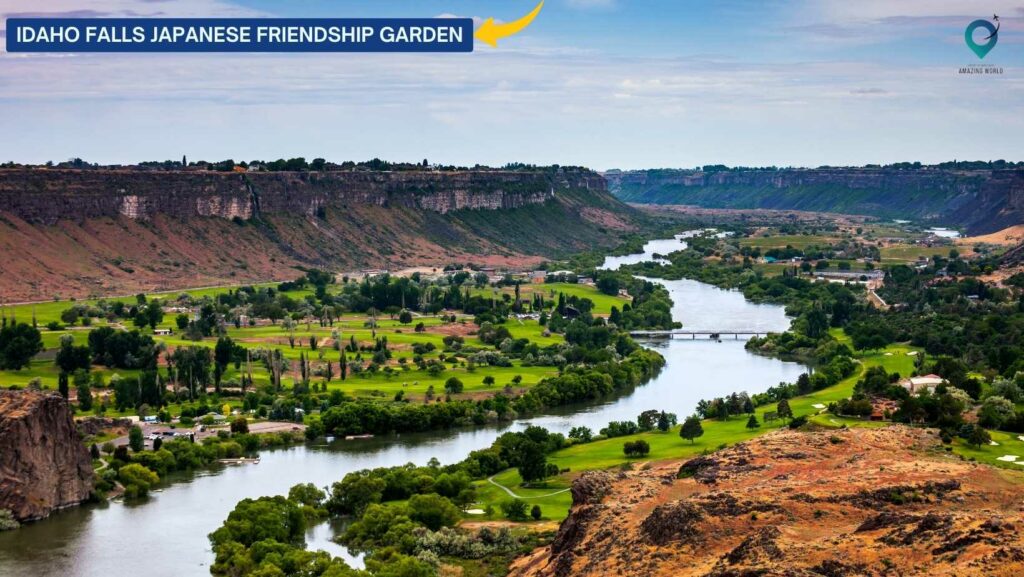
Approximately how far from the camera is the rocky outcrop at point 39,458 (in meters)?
64.4

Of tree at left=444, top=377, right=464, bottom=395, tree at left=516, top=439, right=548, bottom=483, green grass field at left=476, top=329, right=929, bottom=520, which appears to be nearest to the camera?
green grass field at left=476, top=329, right=929, bottom=520

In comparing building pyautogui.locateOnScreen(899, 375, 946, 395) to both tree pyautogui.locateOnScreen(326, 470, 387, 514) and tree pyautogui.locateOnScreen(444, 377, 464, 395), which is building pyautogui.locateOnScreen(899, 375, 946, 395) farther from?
tree pyautogui.locateOnScreen(326, 470, 387, 514)

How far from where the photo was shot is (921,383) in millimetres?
84375

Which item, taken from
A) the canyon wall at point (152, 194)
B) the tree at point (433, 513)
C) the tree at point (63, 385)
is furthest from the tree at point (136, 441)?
the canyon wall at point (152, 194)

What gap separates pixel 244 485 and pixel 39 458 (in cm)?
934

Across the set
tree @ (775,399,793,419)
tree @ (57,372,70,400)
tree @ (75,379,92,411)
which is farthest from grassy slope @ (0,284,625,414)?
tree @ (775,399,793,419)

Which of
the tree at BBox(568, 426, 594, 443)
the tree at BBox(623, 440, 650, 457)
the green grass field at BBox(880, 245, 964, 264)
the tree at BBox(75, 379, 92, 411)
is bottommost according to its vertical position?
the tree at BBox(568, 426, 594, 443)

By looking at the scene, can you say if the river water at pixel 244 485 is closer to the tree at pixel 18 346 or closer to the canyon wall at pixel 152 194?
the tree at pixel 18 346

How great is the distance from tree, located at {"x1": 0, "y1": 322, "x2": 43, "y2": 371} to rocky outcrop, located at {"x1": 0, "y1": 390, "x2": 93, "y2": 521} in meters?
27.7

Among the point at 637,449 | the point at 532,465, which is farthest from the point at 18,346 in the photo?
the point at 637,449

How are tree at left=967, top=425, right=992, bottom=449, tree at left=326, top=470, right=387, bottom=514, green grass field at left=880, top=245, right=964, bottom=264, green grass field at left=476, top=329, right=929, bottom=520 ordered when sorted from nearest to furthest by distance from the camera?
tree at left=967, top=425, right=992, bottom=449
tree at left=326, top=470, right=387, bottom=514
green grass field at left=476, top=329, right=929, bottom=520
green grass field at left=880, top=245, right=964, bottom=264

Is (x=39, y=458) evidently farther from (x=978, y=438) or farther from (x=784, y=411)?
(x=978, y=438)

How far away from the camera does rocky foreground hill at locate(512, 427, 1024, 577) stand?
1361 inches

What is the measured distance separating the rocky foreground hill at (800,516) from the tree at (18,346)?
175 feet
